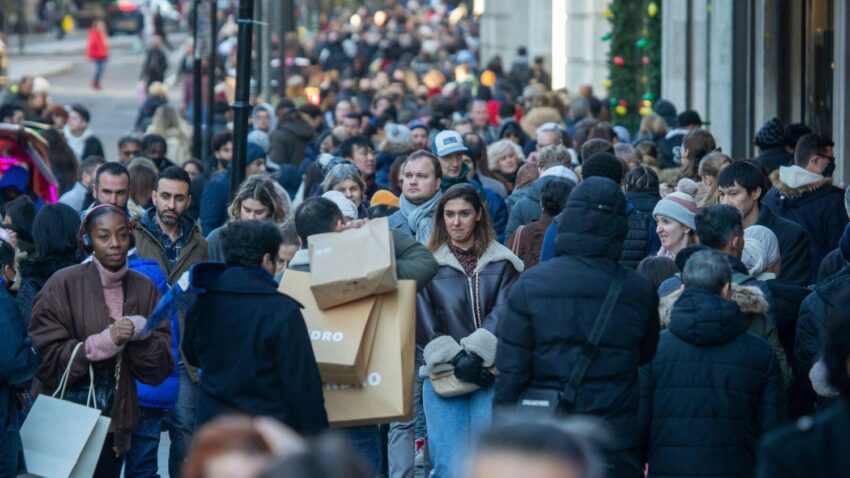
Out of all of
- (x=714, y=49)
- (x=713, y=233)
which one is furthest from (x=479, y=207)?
(x=714, y=49)

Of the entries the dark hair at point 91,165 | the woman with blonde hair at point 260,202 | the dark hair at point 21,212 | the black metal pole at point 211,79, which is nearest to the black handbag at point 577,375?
the woman with blonde hair at point 260,202

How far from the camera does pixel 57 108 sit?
62.8 ft

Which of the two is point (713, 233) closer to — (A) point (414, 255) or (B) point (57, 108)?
(A) point (414, 255)

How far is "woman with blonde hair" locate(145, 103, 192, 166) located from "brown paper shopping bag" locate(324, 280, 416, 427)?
36.4 feet

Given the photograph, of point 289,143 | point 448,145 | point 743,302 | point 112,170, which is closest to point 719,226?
point 743,302

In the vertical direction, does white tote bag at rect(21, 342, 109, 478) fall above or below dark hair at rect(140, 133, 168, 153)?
below

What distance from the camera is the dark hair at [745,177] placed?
29.6 ft

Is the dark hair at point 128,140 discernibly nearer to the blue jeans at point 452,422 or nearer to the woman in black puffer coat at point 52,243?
the woman in black puffer coat at point 52,243

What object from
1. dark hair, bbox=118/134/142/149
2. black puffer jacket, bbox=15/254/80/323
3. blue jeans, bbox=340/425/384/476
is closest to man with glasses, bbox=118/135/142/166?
dark hair, bbox=118/134/142/149

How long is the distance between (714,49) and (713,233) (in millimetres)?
11416

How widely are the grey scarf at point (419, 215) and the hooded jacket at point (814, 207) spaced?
2343 mm

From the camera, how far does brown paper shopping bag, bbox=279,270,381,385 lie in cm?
666

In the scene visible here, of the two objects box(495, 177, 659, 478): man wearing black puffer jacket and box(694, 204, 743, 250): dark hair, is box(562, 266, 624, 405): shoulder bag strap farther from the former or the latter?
box(694, 204, 743, 250): dark hair

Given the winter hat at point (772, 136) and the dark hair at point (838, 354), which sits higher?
the winter hat at point (772, 136)
